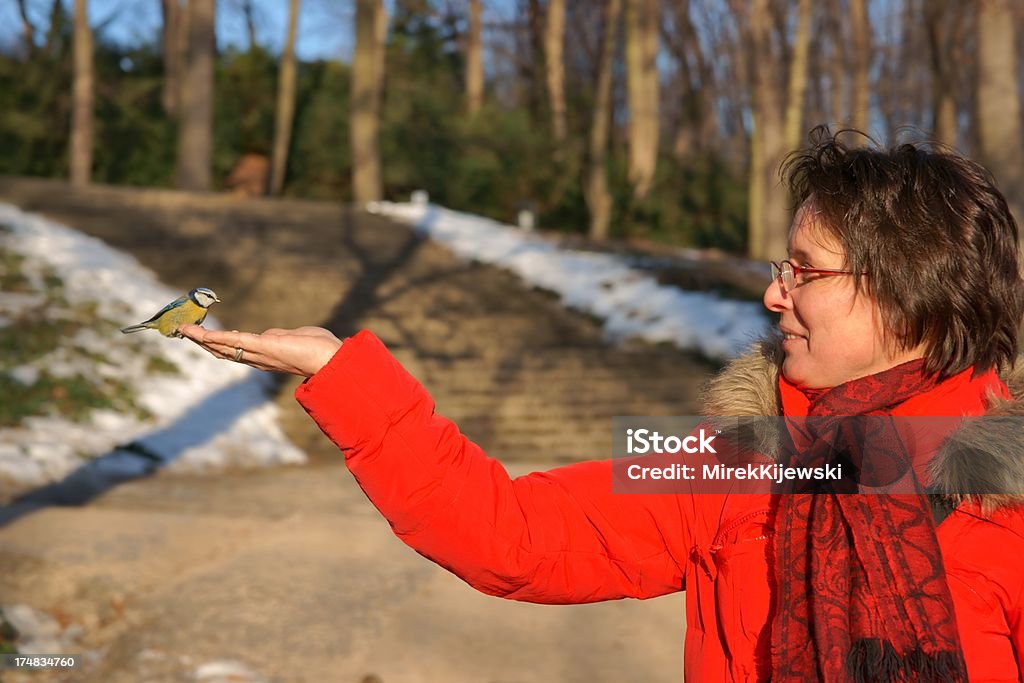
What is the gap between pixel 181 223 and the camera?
16312 mm

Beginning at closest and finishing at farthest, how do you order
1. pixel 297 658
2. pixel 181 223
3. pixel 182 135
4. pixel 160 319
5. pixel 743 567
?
1. pixel 743 567
2. pixel 160 319
3. pixel 297 658
4. pixel 181 223
5. pixel 182 135

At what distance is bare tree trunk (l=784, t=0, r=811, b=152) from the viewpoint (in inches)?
727

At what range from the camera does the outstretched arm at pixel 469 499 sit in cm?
182

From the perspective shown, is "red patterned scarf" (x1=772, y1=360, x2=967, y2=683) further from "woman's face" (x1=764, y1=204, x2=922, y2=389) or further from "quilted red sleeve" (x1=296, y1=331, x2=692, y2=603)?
"quilted red sleeve" (x1=296, y1=331, x2=692, y2=603)

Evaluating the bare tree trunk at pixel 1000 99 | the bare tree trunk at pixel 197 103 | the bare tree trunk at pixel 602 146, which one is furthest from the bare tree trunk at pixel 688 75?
the bare tree trunk at pixel 1000 99

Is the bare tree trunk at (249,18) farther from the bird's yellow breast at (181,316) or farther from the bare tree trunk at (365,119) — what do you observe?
the bird's yellow breast at (181,316)

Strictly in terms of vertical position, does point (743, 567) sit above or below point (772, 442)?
below

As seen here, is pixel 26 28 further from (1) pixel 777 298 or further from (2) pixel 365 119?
(1) pixel 777 298

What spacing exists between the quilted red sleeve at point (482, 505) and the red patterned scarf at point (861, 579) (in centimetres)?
32

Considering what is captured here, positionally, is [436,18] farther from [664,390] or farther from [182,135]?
[664,390]

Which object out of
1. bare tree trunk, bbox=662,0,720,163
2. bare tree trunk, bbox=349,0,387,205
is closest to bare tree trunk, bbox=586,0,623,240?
bare tree trunk, bbox=349,0,387,205

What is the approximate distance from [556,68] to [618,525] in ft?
83.8

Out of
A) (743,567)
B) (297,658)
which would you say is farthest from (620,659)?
(743,567)

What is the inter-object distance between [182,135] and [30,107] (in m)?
5.55
